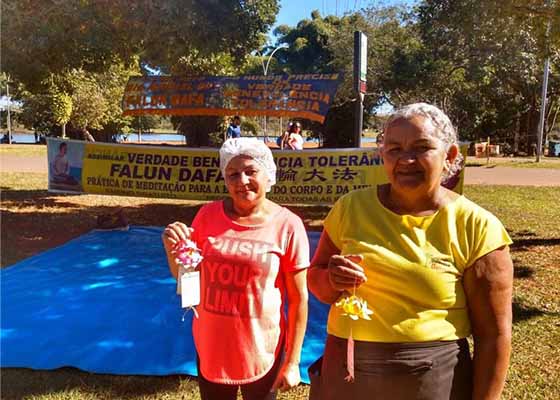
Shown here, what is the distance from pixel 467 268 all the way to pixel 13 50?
768cm

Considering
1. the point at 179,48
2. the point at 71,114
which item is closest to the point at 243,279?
the point at 179,48

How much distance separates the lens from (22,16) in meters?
6.79

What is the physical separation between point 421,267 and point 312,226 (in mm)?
6980

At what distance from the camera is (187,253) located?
180cm

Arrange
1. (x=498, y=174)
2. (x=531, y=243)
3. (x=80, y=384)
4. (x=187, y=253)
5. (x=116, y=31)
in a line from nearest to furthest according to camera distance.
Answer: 1. (x=187, y=253)
2. (x=80, y=384)
3. (x=531, y=243)
4. (x=116, y=31)
5. (x=498, y=174)

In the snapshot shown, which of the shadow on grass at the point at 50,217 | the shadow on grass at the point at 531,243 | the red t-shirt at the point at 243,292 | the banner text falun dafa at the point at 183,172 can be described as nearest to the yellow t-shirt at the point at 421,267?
the red t-shirt at the point at 243,292

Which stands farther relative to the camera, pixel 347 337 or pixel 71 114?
pixel 71 114

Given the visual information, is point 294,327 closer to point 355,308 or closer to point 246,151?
point 355,308

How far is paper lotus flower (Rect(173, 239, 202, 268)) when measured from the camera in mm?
1786

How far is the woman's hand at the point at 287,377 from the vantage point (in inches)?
76.4

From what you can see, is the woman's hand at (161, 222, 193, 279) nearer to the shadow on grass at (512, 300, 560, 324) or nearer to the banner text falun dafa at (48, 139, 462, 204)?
the shadow on grass at (512, 300, 560, 324)

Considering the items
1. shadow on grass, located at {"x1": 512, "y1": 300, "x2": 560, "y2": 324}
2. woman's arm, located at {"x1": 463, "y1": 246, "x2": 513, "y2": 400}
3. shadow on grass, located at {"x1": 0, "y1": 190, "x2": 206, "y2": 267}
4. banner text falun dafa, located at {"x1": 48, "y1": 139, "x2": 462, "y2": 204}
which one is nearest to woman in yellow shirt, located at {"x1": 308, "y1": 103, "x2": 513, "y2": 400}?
woman's arm, located at {"x1": 463, "y1": 246, "x2": 513, "y2": 400}

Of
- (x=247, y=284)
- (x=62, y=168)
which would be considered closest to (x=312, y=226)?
(x=62, y=168)

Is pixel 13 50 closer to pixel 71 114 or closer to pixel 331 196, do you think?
pixel 331 196
